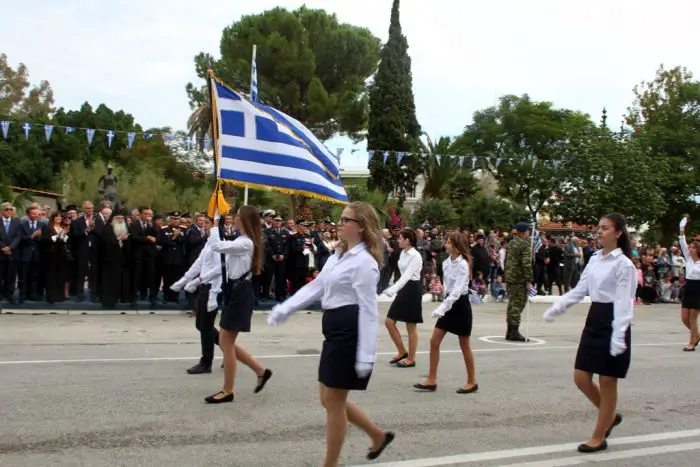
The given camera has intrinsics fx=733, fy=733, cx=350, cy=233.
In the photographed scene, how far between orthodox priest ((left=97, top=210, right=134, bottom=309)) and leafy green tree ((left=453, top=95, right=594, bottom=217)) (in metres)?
29.6

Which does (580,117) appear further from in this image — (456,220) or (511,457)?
(511,457)

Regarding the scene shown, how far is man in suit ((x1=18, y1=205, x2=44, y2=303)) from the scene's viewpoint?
13.2m

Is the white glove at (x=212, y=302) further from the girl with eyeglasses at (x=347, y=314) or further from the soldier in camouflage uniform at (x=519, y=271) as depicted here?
the soldier in camouflage uniform at (x=519, y=271)

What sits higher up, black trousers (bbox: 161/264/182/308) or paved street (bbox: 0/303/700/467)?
black trousers (bbox: 161/264/182/308)

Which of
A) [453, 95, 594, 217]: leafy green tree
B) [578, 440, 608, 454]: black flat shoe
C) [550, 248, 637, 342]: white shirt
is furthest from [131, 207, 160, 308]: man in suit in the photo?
[453, 95, 594, 217]: leafy green tree

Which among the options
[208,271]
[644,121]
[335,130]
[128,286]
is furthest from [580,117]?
[208,271]

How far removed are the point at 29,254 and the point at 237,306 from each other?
7953 millimetres

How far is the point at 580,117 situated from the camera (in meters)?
46.0

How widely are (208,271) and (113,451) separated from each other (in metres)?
2.70

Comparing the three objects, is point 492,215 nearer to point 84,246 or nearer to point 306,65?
point 306,65

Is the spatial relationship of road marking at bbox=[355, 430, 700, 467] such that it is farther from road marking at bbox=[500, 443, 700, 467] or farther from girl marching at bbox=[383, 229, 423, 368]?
girl marching at bbox=[383, 229, 423, 368]

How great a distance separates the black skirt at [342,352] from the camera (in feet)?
14.9

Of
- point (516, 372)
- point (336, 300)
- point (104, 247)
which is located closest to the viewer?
point (336, 300)

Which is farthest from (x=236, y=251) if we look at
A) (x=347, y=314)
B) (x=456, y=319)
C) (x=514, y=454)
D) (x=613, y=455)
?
(x=613, y=455)
